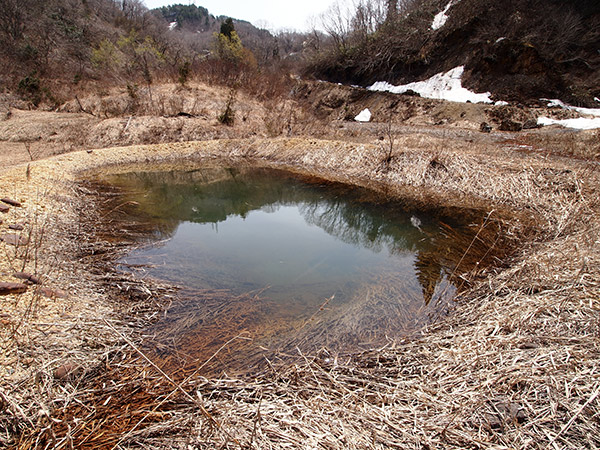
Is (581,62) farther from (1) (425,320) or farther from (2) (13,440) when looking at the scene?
(2) (13,440)

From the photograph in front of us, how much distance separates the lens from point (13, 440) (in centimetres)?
192

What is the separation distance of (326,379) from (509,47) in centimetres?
2075

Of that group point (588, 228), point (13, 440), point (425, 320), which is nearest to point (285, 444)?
point (13, 440)

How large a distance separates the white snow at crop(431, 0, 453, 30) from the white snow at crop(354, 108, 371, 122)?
9.05 meters

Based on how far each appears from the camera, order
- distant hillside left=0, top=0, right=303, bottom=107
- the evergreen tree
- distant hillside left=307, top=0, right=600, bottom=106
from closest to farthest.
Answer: distant hillside left=307, top=0, right=600, bottom=106
distant hillside left=0, top=0, right=303, bottom=107
the evergreen tree

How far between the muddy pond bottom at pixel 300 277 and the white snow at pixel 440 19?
2106 centimetres

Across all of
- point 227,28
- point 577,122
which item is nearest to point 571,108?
point 577,122

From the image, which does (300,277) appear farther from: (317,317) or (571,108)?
(571,108)

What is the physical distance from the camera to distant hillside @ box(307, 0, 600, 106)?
48.6ft

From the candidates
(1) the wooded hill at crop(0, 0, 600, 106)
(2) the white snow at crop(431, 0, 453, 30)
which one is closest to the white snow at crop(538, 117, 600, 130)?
(1) the wooded hill at crop(0, 0, 600, 106)

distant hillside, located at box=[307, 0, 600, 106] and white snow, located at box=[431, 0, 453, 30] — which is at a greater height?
white snow, located at box=[431, 0, 453, 30]

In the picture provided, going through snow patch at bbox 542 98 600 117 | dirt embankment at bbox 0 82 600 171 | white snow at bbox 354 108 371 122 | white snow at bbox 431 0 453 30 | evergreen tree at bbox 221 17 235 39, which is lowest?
dirt embankment at bbox 0 82 600 171

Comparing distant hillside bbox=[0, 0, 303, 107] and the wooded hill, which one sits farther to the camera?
distant hillside bbox=[0, 0, 303, 107]

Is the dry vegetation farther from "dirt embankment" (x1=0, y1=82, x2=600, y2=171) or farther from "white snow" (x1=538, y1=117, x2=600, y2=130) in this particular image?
"white snow" (x1=538, y1=117, x2=600, y2=130)
